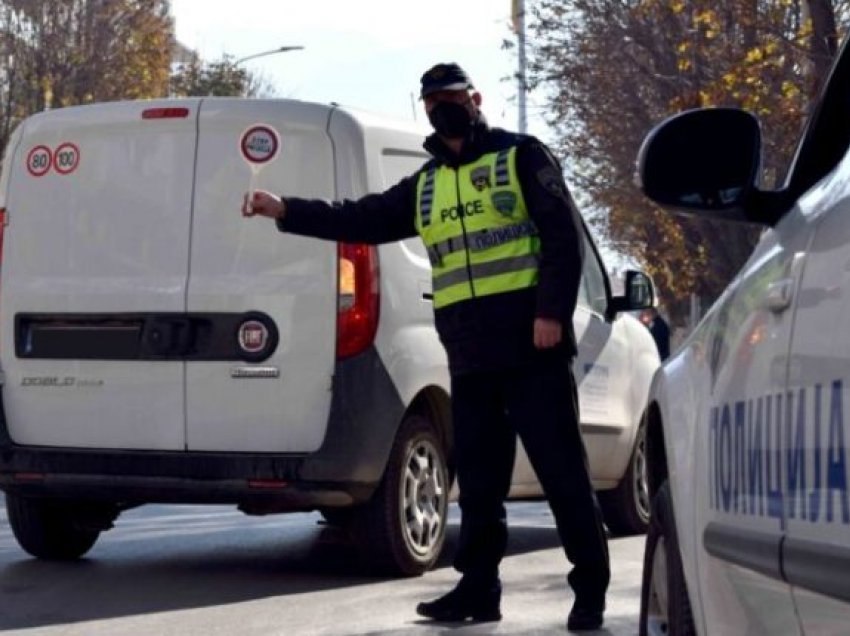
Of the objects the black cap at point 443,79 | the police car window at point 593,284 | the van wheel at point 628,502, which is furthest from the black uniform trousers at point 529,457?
the van wheel at point 628,502

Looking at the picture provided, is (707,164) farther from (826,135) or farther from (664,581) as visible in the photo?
(664,581)

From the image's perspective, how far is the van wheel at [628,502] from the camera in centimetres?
1148

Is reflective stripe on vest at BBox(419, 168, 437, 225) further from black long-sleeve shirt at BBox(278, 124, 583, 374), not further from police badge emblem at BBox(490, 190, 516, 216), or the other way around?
police badge emblem at BBox(490, 190, 516, 216)

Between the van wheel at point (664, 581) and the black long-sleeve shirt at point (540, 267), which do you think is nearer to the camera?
the van wheel at point (664, 581)

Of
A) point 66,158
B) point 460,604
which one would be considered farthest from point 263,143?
point 460,604

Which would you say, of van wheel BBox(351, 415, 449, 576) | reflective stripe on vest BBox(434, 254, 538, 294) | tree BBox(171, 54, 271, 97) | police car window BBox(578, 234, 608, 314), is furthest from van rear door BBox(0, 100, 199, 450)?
tree BBox(171, 54, 271, 97)

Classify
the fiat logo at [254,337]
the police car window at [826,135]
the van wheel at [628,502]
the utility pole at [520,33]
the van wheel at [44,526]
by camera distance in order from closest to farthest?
the police car window at [826,135], the fiat logo at [254,337], the van wheel at [44,526], the van wheel at [628,502], the utility pole at [520,33]

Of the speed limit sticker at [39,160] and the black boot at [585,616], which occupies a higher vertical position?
the speed limit sticker at [39,160]

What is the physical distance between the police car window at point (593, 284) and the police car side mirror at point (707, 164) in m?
6.95

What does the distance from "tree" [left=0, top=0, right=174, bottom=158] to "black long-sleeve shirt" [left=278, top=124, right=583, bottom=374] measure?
3707cm

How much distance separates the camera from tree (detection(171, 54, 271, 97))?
2383 inches

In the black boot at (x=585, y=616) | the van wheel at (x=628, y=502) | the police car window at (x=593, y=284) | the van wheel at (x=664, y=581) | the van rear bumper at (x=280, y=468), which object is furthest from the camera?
the van wheel at (x=628, y=502)

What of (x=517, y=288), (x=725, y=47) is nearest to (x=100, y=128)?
(x=517, y=288)

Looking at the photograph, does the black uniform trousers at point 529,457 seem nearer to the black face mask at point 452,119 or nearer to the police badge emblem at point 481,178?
the police badge emblem at point 481,178
